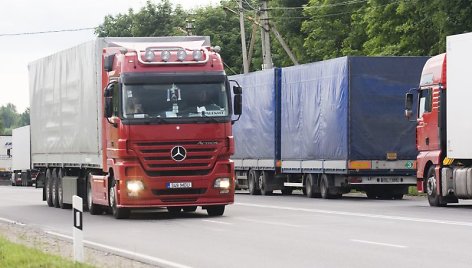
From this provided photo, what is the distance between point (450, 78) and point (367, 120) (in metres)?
5.82

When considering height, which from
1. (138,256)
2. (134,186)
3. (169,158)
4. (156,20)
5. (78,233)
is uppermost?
(156,20)

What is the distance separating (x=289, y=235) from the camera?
2044 centimetres

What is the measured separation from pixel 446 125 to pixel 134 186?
8283 millimetres

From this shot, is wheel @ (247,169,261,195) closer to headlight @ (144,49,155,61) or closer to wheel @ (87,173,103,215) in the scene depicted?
wheel @ (87,173,103,215)

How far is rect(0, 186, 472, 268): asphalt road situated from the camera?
1600 cm

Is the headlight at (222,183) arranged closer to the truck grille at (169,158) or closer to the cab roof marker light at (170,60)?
the truck grille at (169,158)

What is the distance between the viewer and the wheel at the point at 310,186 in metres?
37.9

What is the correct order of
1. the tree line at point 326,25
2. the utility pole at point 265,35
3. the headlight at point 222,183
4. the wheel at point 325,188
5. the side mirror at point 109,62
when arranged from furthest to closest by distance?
the tree line at point 326,25 → the utility pole at point 265,35 → the wheel at point 325,188 → the side mirror at point 109,62 → the headlight at point 222,183

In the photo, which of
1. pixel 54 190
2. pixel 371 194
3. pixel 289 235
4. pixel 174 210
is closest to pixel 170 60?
pixel 174 210

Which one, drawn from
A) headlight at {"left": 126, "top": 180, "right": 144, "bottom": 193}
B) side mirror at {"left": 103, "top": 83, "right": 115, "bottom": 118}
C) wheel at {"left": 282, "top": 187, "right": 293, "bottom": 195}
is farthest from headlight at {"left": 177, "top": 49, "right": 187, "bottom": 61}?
wheel at {"left": 282, "top": 187, "right": 293, "bottom": 195}

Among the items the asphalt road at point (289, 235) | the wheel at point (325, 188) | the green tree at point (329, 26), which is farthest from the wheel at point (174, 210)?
the green tree at point (329, 26)

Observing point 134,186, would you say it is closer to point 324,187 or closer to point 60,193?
point 60,193

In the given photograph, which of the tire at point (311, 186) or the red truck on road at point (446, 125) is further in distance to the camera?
the tire at point (311, 186)

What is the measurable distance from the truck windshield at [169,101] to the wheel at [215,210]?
7.20 feet
